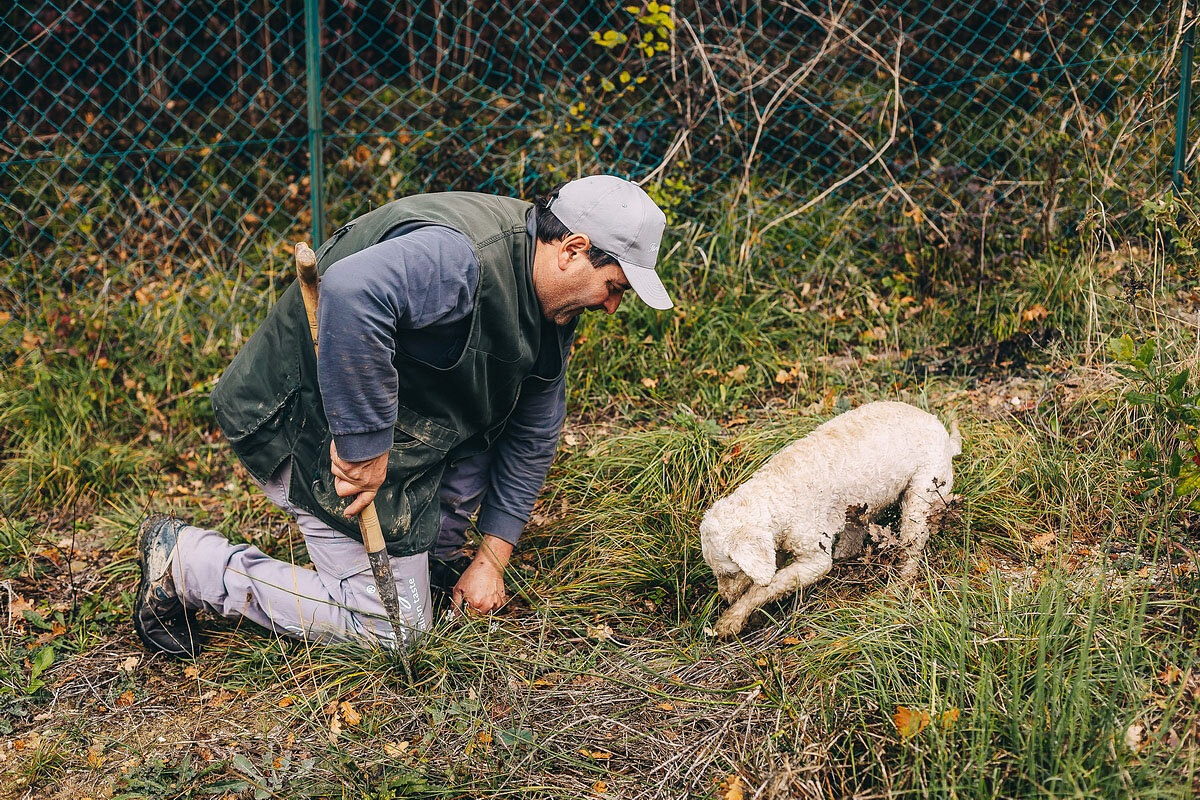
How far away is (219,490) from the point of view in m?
3.84

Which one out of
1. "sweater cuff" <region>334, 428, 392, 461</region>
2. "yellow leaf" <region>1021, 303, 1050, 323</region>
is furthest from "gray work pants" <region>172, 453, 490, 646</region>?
"yellow leaf" <region>1021, 303, 1050, 323</region>

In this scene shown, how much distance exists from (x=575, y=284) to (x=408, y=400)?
0.57 meters

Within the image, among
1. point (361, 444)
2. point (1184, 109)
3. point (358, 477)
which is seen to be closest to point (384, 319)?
point (361, 444)

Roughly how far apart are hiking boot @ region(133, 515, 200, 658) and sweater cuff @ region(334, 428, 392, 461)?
32.9 inches

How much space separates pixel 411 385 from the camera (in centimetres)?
265

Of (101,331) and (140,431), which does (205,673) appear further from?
(101,331)

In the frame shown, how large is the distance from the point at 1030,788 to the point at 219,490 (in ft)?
10.0

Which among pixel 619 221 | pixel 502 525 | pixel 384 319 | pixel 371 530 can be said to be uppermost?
pixel 619 221

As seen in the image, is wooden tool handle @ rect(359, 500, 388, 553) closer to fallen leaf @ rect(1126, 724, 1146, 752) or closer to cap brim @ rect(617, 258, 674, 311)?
cap brim @ rect(617, 258, 674, 311)

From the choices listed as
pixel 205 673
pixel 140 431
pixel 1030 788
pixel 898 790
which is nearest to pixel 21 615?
pixel 205 673

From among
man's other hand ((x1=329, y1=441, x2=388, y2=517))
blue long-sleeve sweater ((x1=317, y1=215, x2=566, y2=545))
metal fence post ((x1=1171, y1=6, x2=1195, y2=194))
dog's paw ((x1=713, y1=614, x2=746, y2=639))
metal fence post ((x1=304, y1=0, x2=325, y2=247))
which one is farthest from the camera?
metal fence post ((x1=1171, y1=6, x2=1195, y2=194))

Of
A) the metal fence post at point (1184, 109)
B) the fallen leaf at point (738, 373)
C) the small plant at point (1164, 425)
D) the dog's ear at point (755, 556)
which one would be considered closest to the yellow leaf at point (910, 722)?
the dog's ear at point (755, 556)

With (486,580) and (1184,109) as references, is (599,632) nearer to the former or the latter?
(486,580)

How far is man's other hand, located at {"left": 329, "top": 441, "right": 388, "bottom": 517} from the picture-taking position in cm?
245
